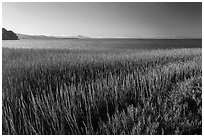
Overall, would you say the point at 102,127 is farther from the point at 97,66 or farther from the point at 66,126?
the point at 97,66

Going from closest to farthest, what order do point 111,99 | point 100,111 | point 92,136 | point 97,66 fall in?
point 92,136, point 100,111, point 111,99, point 97,66

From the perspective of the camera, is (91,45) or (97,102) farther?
(91,45)

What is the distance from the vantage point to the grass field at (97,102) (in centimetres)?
229

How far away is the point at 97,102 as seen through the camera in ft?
9.52

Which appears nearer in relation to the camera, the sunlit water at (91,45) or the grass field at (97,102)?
the grass field at (97,102)

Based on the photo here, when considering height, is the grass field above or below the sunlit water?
below

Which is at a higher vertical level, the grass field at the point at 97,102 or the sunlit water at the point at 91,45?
the sunlit water at the point at 91,45

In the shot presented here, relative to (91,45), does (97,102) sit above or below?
below

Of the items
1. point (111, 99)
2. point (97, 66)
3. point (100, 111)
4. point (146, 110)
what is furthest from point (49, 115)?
point (97, 66)

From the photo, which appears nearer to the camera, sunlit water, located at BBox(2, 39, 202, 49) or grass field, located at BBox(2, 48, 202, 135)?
grass field, located at BBox(2, 48, 202, 135)

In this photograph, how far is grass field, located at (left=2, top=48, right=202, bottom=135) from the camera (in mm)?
2291

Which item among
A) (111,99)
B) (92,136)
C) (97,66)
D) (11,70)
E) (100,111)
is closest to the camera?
(92,136)

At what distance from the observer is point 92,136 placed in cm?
216

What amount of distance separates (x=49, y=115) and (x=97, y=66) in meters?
2.41
